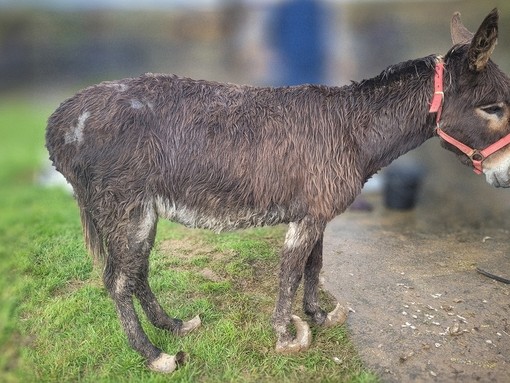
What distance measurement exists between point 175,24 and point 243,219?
1.51 metres

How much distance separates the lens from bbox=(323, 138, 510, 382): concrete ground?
9.58ft

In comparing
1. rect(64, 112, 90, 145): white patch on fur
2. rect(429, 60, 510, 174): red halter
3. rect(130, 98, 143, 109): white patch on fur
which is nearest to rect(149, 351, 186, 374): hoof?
rect(64, 112, 90, 145): white patch on fur

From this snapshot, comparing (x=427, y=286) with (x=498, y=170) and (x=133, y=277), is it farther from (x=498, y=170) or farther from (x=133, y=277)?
(x=133, y=277)

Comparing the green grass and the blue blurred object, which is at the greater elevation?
the blue blurred object

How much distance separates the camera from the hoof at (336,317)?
330cm

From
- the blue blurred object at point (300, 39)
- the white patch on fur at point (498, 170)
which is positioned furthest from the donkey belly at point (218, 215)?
the blue blurred object at point (300, 39)

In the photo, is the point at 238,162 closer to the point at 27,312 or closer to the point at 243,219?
the point at 243,219

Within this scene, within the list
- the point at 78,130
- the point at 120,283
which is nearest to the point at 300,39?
the point at 78,130

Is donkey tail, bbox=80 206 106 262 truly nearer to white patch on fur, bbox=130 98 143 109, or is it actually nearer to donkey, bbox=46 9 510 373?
donkey, bbox=46 9 510 373

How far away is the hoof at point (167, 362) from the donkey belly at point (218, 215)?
88cm

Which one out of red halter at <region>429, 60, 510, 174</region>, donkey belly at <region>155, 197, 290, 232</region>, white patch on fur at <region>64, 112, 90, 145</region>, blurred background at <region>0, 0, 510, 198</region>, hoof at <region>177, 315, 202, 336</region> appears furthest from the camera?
hoof at <region>177, 315, 202, 336</region>

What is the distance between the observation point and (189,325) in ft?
10.6

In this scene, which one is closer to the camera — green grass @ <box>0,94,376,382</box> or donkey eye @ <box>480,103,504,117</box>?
donkey eye @ <box>480,103,504,117</box>

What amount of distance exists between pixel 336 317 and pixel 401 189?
3.05 m
